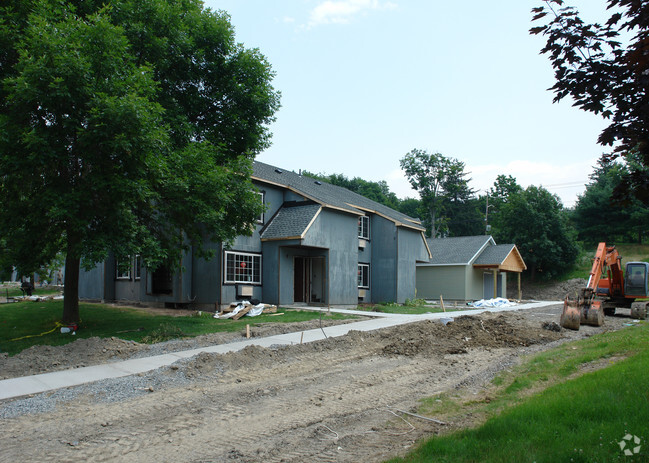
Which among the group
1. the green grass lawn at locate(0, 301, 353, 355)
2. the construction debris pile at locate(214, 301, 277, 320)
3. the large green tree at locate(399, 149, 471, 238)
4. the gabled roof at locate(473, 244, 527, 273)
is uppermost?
the large green tree at locate(399, 149, 471, 238)

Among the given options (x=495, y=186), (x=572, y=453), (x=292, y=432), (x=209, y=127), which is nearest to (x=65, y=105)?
(x=209, y=127)

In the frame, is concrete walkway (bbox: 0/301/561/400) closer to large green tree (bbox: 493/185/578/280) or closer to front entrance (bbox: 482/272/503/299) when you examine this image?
front entrance (bbox: 482/272/503/299)

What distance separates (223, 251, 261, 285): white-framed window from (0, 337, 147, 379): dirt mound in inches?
341

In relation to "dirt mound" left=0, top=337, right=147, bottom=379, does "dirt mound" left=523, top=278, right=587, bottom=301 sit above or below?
below

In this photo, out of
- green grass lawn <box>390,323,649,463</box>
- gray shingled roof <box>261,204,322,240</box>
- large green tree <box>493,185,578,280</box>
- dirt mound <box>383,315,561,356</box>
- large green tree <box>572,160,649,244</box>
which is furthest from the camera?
large green tree <box>572,160,649,244</box>

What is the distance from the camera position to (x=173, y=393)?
7910 millimetres

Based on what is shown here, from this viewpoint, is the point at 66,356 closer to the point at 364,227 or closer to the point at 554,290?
the point at 364,227

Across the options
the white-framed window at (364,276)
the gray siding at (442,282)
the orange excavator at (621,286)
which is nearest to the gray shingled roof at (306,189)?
the white-framed window at (364,276)

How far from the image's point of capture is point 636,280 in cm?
2122

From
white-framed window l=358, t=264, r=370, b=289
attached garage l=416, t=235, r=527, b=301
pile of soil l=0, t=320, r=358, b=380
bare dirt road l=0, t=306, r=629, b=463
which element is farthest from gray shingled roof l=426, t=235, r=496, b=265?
pile of soil l=0, t=320, r=358, b=380

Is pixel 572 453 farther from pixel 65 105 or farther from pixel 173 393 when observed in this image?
pixel 65 105

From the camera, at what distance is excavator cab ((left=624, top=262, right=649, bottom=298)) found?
21.1m

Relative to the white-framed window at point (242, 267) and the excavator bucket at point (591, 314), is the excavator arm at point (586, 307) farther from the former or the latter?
the white-framed window at point (242, 267)

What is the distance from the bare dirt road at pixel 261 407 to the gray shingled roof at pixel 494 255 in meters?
22.2
